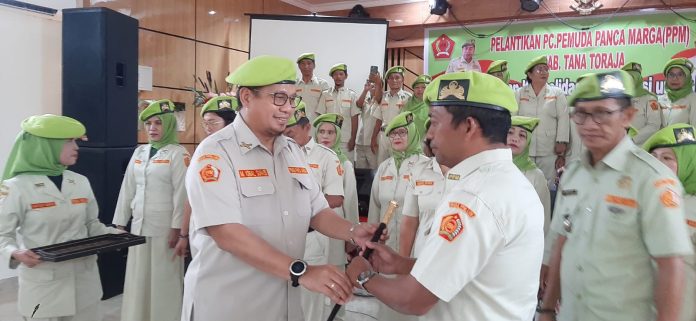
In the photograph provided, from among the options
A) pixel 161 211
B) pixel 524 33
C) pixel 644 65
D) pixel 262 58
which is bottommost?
pixel 161 211

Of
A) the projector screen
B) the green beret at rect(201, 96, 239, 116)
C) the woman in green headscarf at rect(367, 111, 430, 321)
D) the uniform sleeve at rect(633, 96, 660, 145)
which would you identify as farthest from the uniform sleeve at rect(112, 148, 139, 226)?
the uniform sleeve at rect(633, 96, 660, 145)

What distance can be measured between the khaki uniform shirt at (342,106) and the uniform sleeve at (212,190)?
185 inches

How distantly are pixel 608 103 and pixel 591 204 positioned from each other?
1.16 ft

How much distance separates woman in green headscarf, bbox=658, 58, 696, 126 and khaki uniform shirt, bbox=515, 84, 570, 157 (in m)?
1.00

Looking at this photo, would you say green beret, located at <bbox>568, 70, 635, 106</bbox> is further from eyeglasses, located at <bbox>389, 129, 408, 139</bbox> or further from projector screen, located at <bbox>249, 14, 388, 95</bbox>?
projector screen, located at <bbox>249, 14, 388, 95</bbox>

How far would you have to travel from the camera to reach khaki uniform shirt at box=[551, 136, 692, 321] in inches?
62.6

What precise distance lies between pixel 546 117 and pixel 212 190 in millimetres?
4303

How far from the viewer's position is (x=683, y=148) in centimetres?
219

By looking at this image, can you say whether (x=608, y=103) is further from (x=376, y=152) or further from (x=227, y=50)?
(x=227, y=50)

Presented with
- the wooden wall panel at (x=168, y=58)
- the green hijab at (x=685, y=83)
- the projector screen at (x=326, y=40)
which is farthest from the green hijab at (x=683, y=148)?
the wooden wall panel at (x=168, y=58)

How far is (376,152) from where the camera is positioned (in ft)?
21.3

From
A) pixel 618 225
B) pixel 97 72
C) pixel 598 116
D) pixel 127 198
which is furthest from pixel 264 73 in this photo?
pixel 97 72

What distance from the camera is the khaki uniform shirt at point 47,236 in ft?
8.30

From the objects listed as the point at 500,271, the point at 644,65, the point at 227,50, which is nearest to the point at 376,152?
the point at 227,50
